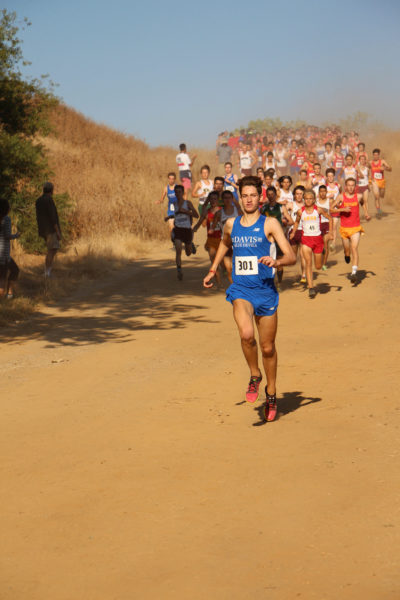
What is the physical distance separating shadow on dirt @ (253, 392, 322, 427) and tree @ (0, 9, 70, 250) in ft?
37.0

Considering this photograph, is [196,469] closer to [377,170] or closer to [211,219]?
[211,219]

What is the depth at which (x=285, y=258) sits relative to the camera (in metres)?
6.38

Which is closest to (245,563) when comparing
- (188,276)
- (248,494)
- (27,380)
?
(248,494)

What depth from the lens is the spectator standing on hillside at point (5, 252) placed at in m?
12.2

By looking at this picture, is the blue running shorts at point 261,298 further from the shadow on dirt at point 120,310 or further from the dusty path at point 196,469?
the shadow on dirt at point 120,310

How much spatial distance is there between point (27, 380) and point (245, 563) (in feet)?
17.2

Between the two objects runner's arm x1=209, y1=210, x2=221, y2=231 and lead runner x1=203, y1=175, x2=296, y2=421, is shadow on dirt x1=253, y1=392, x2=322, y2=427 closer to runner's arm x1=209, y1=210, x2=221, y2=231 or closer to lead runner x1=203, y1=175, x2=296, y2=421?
lead runner x1=203, y1=175, x2=296, y2=421

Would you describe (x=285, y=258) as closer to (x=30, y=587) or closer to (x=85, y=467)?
(x=85, y=467)

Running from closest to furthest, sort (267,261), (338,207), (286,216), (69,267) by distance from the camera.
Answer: (267,261)
(286,216)
(338,207)
(69,267)

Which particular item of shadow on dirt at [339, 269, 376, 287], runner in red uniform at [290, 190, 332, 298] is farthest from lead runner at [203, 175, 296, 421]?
shadow on dirt at [339, 269, 376, 287]

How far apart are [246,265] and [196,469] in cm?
177

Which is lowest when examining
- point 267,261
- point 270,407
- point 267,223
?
point 270,407

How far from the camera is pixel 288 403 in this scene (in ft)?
24.9

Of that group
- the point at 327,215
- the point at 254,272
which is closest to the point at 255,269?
the point at 254,272
